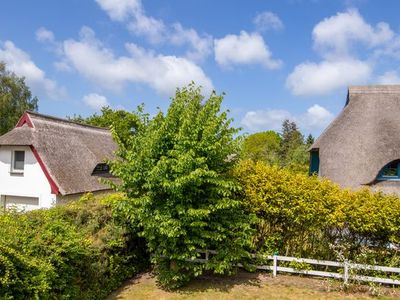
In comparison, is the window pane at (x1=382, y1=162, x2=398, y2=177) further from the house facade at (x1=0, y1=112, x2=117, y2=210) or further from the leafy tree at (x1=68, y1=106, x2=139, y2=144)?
the leafy tree at (x1=68, y1=106, x2=139, y2=144)

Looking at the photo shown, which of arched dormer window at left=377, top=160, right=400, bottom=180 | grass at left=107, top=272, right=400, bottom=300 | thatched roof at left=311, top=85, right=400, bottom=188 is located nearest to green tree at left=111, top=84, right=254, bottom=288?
grass at left=107, top=272, right=400, bottom=300

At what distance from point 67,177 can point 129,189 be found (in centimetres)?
917

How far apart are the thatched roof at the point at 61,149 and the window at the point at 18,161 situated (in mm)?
923

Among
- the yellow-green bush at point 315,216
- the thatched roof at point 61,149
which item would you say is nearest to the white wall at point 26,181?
the thatched roof at point 61,149

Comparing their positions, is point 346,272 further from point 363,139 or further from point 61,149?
point 61,149

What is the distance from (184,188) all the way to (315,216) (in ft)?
12.7

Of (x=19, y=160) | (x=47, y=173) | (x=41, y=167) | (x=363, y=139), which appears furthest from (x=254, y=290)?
(x=19, y=160)

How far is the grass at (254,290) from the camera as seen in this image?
9047 mm

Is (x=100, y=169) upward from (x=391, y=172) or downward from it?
downward

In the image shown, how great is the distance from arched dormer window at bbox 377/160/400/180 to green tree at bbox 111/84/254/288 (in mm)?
8612

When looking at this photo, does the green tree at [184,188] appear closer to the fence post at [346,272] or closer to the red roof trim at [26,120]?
the fence post at [346,272]

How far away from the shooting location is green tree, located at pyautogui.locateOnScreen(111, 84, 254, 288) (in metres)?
8.80

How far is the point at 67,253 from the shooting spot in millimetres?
7336

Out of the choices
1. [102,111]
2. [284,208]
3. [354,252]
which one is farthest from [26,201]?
[102,111]
